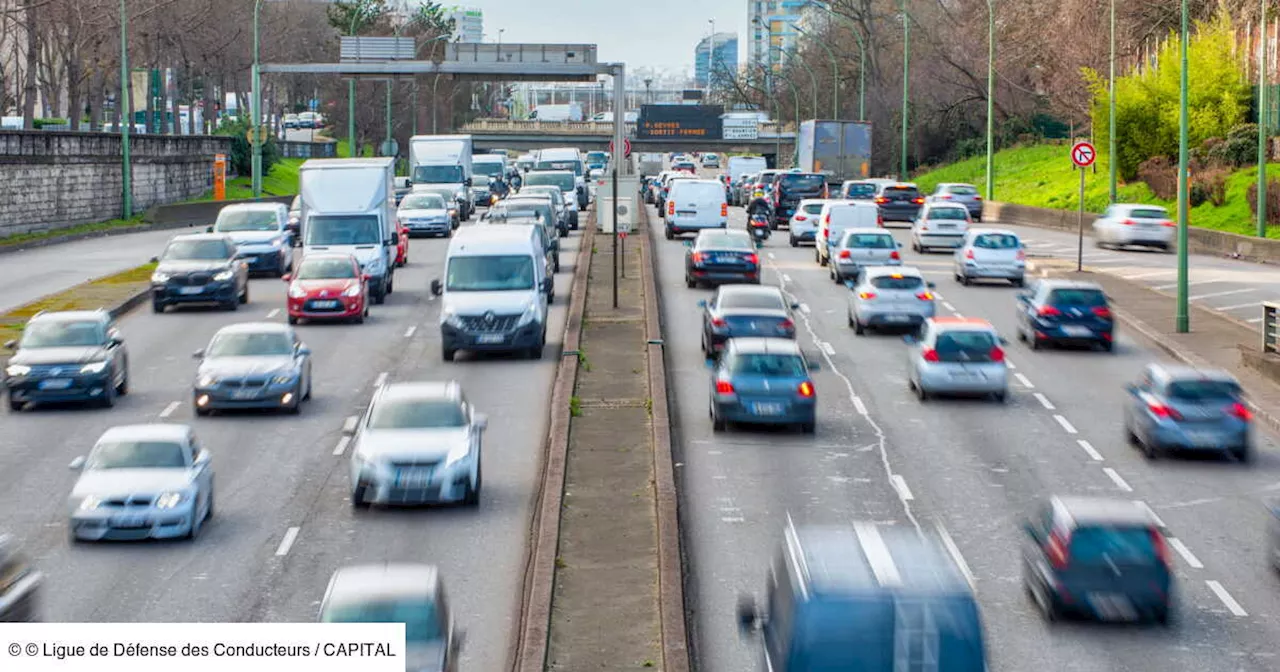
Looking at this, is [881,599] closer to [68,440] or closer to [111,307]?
[68,440]

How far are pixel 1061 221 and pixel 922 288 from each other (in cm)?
3186

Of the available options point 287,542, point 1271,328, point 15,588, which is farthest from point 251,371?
point 1271,328

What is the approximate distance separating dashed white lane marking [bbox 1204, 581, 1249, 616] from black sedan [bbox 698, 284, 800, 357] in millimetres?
14426

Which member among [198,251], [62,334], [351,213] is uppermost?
[351,213]

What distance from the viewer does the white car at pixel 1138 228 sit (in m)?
57.0

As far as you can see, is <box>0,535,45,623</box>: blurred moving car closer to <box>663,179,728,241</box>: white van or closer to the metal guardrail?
the metal guardrail

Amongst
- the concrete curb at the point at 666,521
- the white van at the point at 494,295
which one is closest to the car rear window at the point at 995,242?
Result: the concrete curb at the point at 666,521

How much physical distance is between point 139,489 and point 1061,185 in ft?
219

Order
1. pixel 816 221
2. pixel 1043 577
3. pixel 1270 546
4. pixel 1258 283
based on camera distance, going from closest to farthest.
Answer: pixel 1043 577
pixel 1270 546
pixel 1258 283
pixel 816 221

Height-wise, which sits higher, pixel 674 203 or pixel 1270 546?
pixel 674 203

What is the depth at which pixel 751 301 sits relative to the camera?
34000 mm

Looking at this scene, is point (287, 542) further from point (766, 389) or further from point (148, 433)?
point (766, 389)

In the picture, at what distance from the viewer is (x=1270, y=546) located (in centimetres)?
2005

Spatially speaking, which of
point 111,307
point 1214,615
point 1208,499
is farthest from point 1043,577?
point 111,307
